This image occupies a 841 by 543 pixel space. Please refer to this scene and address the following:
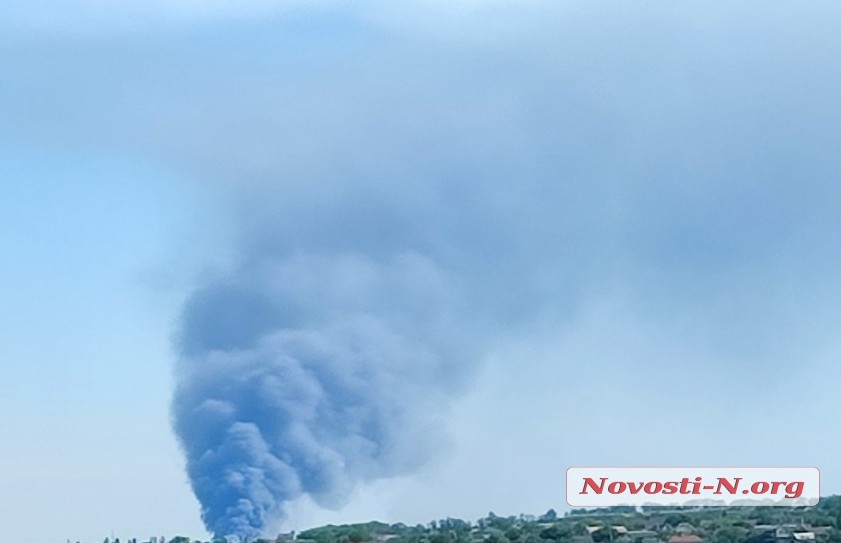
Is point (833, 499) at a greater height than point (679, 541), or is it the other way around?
point (833, 499)

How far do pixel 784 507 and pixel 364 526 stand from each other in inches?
781

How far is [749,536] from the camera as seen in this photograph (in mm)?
82812

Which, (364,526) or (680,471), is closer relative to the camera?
(680,471)

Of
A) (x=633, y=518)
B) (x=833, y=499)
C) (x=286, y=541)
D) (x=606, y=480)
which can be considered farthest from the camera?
(x=833, y=499)

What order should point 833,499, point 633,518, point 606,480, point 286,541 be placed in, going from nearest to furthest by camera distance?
point 606,480 < point 286,541 < point 633,518 < point 833,499

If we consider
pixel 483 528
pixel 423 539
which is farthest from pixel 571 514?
pixel 423 539

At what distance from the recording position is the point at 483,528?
95562mm

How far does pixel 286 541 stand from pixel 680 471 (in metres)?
18.3

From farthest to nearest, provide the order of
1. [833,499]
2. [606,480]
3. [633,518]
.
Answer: [833,499] → [633,518] → [606,480]

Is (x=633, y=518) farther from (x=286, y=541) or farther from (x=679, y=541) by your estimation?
(x=286, y=541)

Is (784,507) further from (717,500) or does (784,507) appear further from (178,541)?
(178,541)

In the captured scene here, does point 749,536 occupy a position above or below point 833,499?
below

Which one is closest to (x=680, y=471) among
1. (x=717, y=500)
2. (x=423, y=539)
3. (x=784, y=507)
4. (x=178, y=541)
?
(x=717, y=500)

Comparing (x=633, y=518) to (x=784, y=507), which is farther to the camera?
(x=633, y=518)
